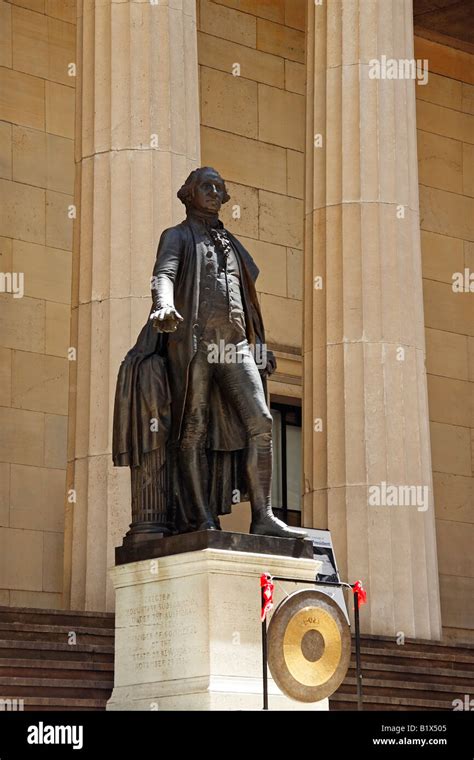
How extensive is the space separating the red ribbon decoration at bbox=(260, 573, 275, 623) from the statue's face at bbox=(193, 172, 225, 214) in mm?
3530

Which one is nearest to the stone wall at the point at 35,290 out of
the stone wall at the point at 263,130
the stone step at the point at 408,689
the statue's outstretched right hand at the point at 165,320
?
the stone wall at the point at 263,130

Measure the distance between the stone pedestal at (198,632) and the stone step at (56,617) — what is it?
533 cm

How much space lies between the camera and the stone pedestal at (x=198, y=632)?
553 inches

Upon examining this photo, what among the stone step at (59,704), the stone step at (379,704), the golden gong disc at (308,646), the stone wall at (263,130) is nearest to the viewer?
the golden gong disc at (308,646)

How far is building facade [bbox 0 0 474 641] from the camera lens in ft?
75.7

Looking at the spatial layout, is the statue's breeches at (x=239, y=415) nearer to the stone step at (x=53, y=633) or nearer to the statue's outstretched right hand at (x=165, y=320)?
the statue's outstretched right hand at (x=165, y=320)

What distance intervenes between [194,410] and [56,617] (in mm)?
5916

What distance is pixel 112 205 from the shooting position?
2312 cm

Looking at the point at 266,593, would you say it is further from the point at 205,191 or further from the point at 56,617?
the point at 56,617

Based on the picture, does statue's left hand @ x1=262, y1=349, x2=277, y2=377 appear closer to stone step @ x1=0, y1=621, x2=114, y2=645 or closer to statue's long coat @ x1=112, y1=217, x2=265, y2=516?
statue's long coat @ x1=112, y1=217, x2=265, y2=516

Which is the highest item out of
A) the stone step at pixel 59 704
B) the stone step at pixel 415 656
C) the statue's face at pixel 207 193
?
the statue's face at pixel 207 193

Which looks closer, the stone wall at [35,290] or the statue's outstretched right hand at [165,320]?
the statue's outstretched right hand at [165,320]

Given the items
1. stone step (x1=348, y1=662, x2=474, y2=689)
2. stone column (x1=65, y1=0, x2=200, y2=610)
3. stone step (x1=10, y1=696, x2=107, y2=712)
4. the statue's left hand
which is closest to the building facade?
stone column (x1=65, y1=0, x2=200, y2=610)
